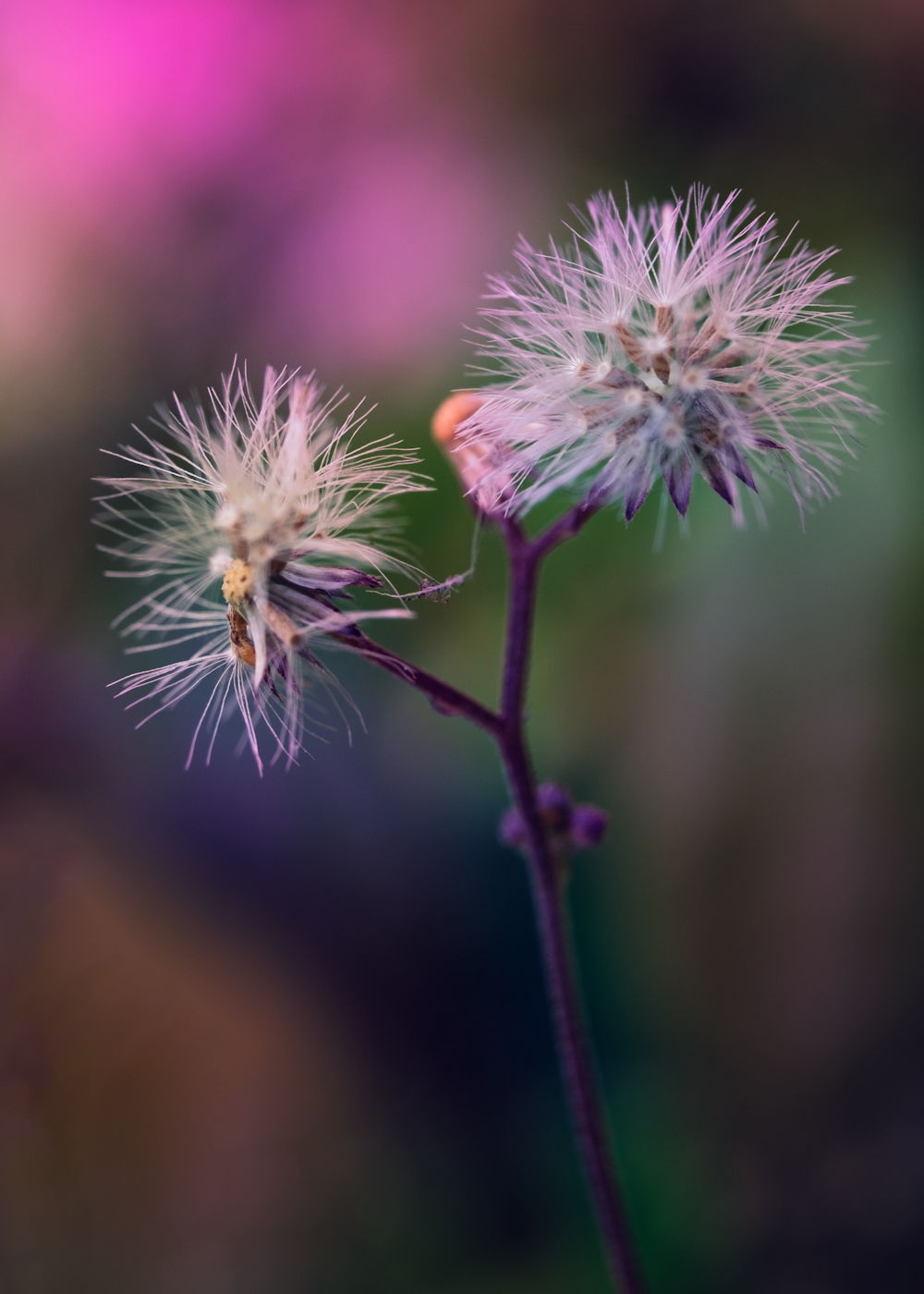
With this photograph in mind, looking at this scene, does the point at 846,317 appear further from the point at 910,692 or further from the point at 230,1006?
the point at 230,1006

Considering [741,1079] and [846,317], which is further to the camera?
[741,1079]

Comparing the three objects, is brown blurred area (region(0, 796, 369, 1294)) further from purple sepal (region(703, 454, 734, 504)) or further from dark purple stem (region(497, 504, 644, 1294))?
purple sepal (region(703, 454, 734, 504))

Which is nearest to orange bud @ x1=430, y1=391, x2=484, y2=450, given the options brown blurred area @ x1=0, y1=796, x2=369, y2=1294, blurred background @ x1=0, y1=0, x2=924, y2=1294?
blurred background @ x1=0, y1=0, x2=924, y2=1294

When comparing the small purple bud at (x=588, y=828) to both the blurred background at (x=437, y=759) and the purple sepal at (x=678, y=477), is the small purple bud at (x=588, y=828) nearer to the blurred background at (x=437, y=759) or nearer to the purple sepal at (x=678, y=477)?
the purple sepal at (x=678, y=477)

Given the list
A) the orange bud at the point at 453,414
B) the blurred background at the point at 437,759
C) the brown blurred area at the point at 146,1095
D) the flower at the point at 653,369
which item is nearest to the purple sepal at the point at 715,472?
the flower at the point at 653,369

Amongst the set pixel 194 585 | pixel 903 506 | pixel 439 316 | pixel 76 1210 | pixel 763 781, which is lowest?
pixel 76 1210

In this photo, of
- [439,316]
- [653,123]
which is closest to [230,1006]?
[439,316]

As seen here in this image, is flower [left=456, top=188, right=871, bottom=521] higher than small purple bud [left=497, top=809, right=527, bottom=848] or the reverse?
higher
